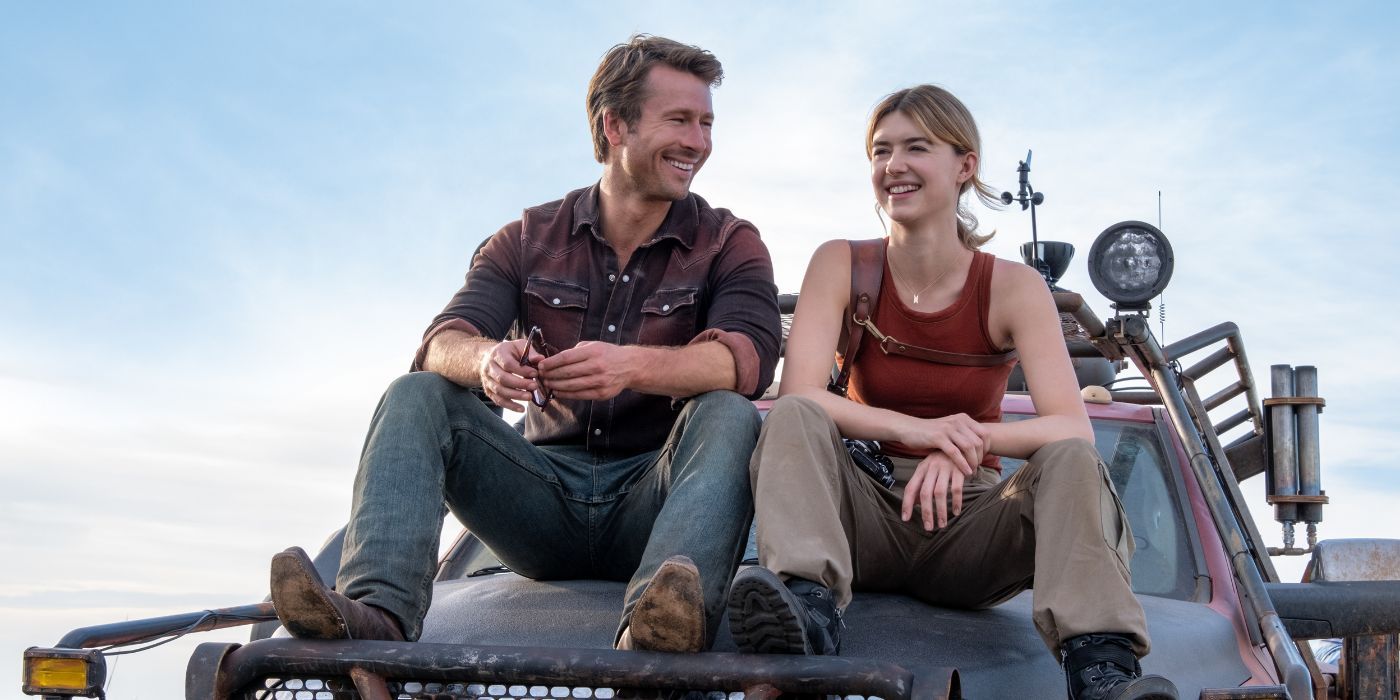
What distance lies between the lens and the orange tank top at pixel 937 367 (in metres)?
3.89

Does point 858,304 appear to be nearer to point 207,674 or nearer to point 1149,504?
point 1149,504

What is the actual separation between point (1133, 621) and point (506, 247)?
1.98 metres

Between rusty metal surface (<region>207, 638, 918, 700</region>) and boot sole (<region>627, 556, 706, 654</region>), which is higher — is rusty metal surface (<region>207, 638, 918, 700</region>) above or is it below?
below

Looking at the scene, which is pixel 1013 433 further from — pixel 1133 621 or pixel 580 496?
pixel 580 496

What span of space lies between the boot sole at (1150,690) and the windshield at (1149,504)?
4.57ft

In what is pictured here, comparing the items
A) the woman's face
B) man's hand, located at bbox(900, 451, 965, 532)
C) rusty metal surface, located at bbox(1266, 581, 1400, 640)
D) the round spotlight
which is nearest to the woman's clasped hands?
man's hand, located at bbox(900, 451, 965, 532)

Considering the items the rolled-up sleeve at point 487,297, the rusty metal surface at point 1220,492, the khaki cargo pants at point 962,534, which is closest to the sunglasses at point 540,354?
the rolled-up sleeve at point 487,297

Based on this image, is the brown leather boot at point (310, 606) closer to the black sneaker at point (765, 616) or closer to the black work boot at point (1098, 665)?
the black sneaker at point (765, 616)

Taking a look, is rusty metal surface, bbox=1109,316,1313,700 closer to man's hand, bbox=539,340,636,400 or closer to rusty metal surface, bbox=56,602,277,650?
man's hand, bbox=539,340,636,400

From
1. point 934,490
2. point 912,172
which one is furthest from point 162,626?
point 912,172

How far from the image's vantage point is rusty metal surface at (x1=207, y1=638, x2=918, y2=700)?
278 cm

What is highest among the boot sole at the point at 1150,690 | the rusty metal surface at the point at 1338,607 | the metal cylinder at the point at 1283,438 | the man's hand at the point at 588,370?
the metal cylinder at the point at 1283,438

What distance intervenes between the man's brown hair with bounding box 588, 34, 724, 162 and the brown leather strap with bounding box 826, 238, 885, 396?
75 cm

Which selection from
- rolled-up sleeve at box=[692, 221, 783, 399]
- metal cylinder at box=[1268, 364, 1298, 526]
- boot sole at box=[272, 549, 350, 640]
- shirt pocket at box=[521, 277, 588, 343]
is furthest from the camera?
metal cylinder at box=[1268, 364, 1298, 526]
